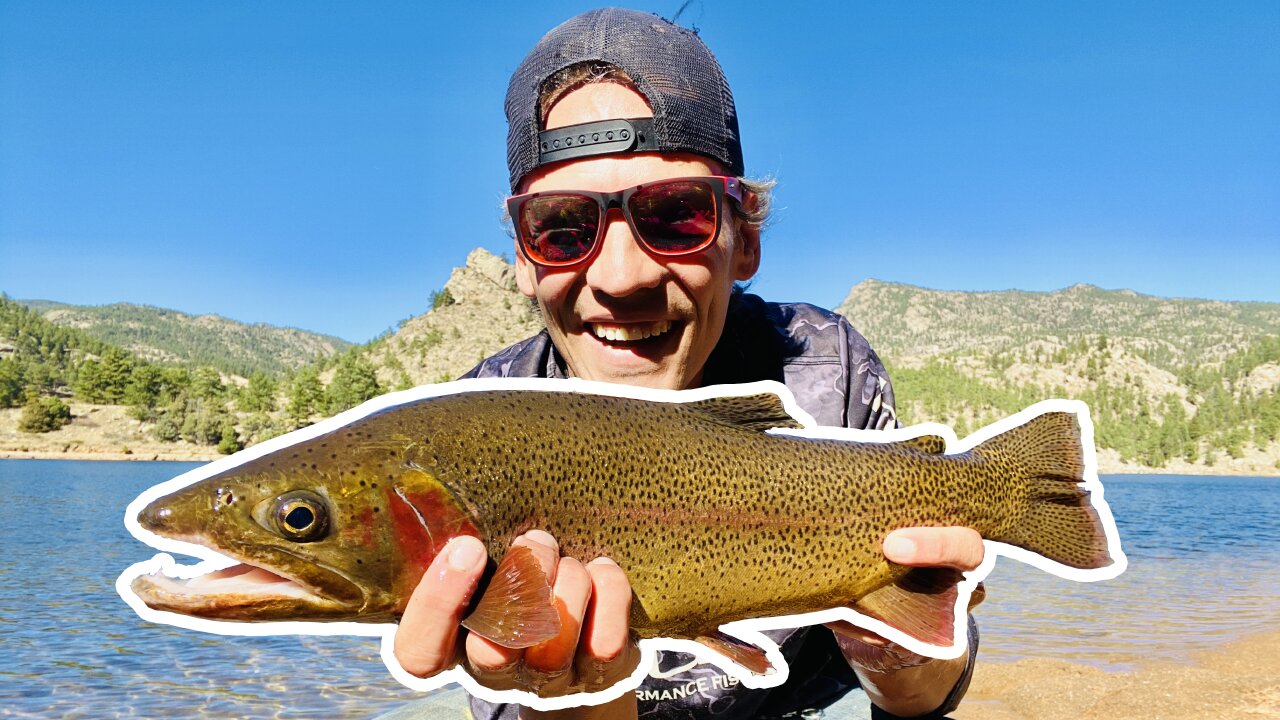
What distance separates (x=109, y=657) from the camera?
1314cm

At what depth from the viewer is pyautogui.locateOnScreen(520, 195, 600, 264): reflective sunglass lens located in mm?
2977

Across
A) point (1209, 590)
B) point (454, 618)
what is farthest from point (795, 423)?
point (1209, 590)

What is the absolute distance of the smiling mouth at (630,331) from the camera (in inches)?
120

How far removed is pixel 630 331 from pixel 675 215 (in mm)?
446

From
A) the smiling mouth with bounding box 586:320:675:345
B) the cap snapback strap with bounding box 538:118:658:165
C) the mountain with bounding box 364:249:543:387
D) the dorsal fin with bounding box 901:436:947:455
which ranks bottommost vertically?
the dorsal fin with bounding box 901:436:947:455

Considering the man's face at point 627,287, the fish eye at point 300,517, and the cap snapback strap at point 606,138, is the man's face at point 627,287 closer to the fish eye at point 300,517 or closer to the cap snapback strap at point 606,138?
the cap snapback strap at point 606,138

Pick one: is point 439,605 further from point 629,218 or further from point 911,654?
point 911,654

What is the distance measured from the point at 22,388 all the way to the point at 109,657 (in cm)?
9406

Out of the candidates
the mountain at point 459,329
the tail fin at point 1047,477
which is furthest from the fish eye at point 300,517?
the mountain at point 459,329

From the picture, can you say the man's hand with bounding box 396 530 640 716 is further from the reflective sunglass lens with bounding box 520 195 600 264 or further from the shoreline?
the shoreline

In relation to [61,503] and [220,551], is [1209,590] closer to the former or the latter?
[220,551]

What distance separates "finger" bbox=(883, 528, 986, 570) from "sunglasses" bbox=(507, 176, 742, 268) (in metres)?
1.21

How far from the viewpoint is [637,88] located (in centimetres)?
318

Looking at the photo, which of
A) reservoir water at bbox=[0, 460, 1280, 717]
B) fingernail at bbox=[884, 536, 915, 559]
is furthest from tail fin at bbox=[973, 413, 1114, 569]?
reservoir water at bbox=[0, 460, 1280, 717]
